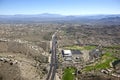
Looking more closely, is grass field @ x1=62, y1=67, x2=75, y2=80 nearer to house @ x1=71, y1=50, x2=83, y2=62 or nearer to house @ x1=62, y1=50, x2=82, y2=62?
house @ x1=62, y1=50, x2=82, y2=62

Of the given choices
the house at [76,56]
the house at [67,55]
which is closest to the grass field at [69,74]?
the house at [67,55]

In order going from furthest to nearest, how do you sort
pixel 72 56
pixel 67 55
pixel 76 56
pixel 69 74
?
pixel 72 56, pixel 76 56, pixel 67 55, pixel 69 74

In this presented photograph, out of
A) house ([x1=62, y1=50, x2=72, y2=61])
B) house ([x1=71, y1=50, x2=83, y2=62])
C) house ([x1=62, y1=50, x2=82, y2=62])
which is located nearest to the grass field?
house ([x1=62, y1=50, x2=72, y2=61])

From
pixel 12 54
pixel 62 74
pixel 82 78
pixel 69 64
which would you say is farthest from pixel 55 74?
pixel 12 54

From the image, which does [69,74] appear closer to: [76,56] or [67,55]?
[67,55]

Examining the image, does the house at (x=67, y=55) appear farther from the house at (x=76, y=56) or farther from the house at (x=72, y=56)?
the house at (x=76, y=56)

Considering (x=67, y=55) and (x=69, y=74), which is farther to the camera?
(x=67, y=55)

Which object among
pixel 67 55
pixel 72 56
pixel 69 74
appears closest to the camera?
pixel 69 74

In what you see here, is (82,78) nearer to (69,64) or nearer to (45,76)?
(45,76)

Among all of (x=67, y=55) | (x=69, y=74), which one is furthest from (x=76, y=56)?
(x=69, y=74)
